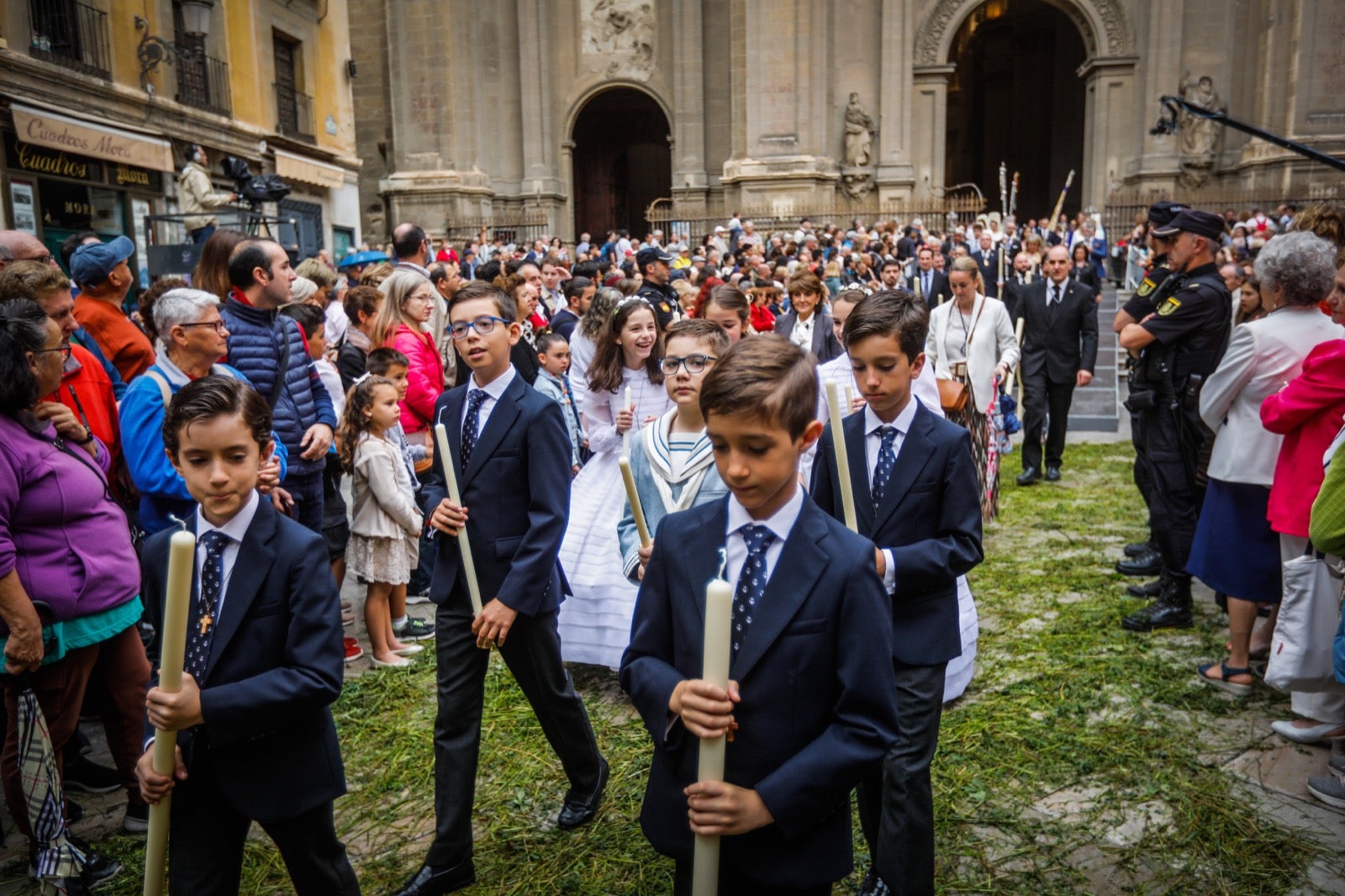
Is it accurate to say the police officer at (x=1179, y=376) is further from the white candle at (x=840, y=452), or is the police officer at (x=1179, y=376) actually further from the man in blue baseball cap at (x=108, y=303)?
the man in blue baseball cap at (x=108, y=303)

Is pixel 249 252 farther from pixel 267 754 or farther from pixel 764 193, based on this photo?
pixel 764 193

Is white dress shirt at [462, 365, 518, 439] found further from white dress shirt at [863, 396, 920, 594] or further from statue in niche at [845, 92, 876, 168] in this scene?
statue in niche at [845, 92, 876, 168]

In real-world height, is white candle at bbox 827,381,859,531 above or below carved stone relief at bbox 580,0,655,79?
below

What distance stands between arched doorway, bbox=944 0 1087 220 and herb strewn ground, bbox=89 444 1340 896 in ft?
109

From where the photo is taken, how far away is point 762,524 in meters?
2.07

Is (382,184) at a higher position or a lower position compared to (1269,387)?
higher

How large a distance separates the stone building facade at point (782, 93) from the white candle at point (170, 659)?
23864mm

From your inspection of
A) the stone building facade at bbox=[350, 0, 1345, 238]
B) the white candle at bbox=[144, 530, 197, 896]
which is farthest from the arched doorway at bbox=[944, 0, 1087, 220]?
the white candle at bbox=[144, 530, 197, 896]

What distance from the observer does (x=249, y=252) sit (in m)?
4.56

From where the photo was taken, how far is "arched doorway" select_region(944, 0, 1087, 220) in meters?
36.0

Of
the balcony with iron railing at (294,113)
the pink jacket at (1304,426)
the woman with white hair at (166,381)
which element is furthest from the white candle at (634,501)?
the balcony with iron railing at (294,113)

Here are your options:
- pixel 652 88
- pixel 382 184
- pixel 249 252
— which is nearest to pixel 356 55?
pixel 382 184

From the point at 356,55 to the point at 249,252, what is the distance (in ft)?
93.2

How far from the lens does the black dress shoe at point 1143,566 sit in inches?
260
